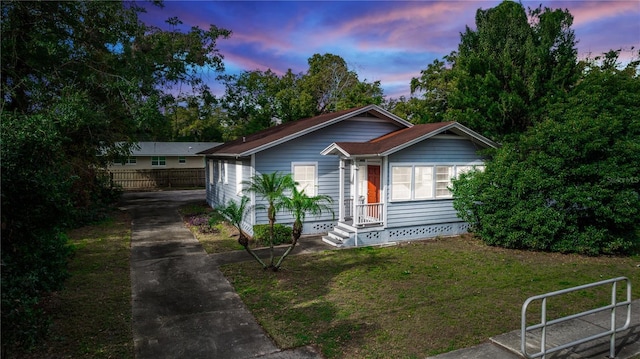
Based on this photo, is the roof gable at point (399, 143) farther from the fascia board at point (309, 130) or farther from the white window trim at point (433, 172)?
the fascia board at point (309, 130)

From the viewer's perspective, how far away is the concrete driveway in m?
5.63

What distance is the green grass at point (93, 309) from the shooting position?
18.2 feet

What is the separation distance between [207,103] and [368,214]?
13.4 metres

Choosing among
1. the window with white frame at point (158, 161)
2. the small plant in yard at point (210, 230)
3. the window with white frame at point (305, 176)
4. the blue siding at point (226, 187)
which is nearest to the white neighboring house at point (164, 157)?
the window with white frame at point (158, 161)

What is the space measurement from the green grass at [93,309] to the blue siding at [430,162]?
8.12 meters

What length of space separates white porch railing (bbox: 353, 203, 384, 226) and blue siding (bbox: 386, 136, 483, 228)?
0.99 feet

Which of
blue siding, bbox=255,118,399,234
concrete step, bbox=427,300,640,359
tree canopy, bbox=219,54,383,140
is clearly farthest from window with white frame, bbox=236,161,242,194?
tree canopy, bbox=219,54,383,140

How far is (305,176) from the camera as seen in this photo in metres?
14.2

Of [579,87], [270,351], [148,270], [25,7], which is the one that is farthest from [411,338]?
[25,7]

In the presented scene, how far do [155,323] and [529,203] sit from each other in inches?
415

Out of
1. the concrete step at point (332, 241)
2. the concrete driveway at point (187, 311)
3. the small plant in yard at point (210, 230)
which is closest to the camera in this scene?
the concrete driveway at point (187, 311)

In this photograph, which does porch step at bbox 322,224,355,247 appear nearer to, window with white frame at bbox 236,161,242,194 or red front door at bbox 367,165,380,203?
red front door at bbox 367,165,380,203

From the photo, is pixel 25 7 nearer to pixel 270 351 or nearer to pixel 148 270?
pixel 148 270

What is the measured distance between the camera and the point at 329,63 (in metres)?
39.7
